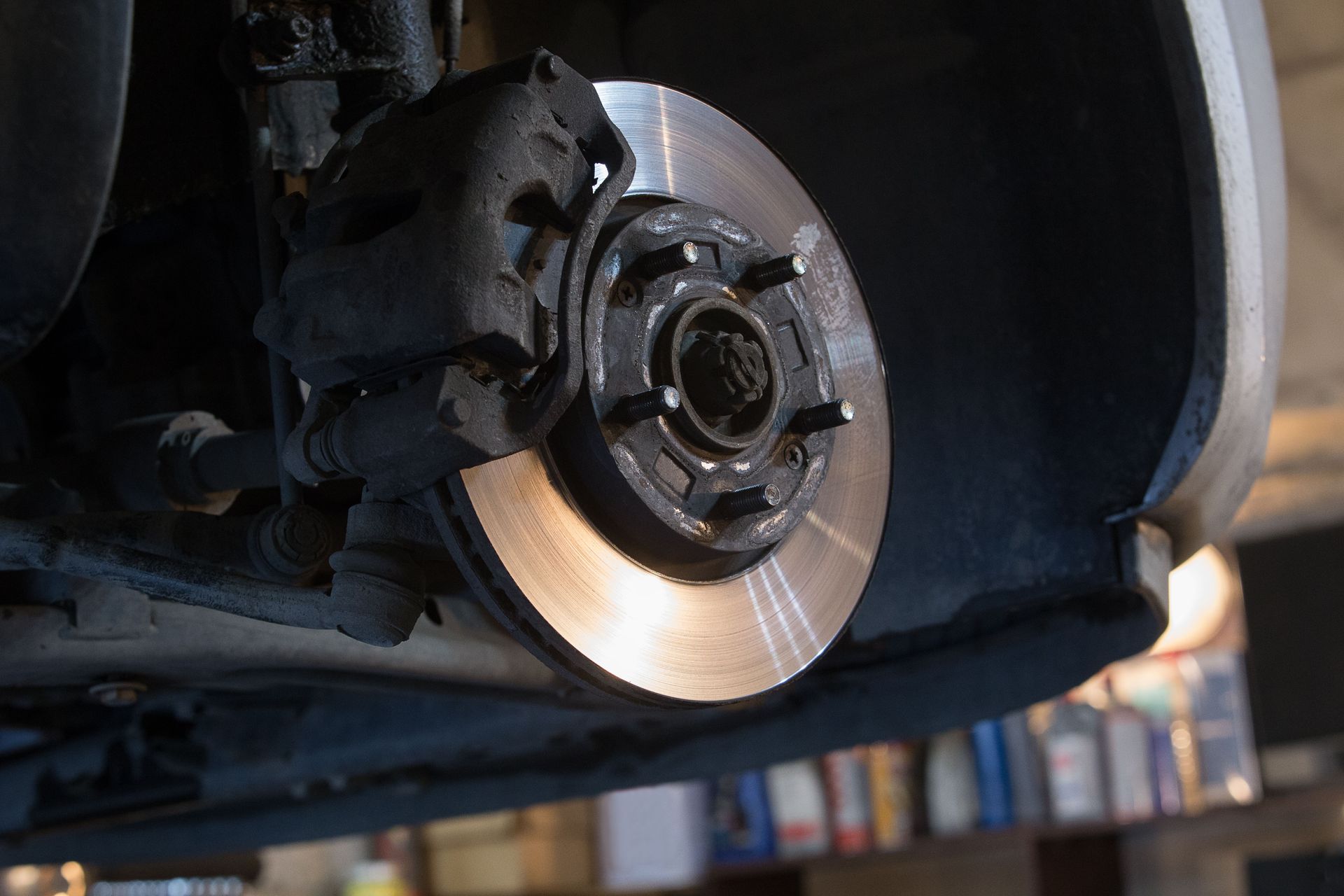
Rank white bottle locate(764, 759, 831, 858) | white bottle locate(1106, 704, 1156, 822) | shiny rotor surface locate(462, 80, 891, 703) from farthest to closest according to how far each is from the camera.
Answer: white bottle locate(764, 759, 831, 858) → white bottle locate(1106, 704, 1156, 822) → shiny rotor surface locate(462, 80, 891, 703)

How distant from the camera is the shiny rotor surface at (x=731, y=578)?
0.59m

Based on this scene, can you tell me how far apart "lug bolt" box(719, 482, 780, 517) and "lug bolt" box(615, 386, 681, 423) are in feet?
0.23

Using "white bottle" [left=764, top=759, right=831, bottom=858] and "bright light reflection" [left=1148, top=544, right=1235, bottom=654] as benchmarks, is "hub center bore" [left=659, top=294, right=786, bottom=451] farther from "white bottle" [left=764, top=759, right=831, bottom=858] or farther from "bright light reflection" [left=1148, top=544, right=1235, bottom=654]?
"bright light reflection" [left=1148, top=544, right=1235, bottom=654]

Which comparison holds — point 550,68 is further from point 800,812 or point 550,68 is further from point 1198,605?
point 1198,605

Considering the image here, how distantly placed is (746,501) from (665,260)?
0.13 m

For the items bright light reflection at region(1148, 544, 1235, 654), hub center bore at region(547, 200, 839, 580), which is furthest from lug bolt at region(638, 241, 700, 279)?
bright light reflection at region(1148, 544, 1235, 654)

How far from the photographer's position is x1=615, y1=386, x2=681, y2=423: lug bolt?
0.61 m

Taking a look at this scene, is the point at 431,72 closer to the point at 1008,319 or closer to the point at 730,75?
the point at 730,75

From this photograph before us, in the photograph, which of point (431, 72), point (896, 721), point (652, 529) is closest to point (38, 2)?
point (431, 72)

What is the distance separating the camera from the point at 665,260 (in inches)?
25.7

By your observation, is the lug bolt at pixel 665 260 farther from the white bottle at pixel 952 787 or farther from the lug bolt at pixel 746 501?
the white bottle at pixel 952 787

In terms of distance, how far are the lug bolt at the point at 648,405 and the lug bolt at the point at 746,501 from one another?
2.8 inches

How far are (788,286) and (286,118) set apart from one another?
Answer: 34 cm

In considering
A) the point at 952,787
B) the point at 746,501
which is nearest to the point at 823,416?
the point at 746,501
